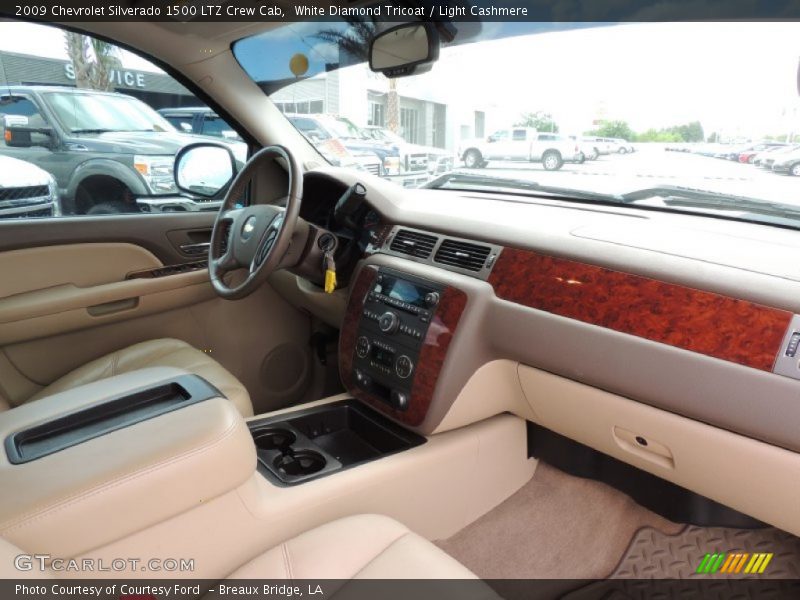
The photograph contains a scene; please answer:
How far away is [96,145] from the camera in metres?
2.29

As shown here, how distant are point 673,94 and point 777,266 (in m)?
0.58

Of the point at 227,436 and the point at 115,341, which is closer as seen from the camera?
the point at 227,436

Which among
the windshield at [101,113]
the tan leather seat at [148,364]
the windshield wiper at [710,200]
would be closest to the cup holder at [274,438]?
the tan leather seat at [148,364]

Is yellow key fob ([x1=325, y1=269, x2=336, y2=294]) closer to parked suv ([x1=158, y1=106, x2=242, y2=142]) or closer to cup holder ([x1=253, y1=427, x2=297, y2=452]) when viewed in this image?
cup holder ([x1=253, y1=427, x2=297, y2=452])

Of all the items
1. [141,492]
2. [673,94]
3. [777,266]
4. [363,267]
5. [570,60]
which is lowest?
[141,492]

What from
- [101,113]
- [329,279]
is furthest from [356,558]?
[101,113]

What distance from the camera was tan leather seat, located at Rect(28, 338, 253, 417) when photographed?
197cm

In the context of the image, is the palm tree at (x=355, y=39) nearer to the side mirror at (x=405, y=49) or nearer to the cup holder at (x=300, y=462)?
the side mirror at (x=405, y=49)

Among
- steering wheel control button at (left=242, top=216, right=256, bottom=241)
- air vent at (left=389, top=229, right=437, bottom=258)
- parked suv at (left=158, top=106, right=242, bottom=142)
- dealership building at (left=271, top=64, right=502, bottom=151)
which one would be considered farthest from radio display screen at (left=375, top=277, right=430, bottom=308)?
parked suv at (left=158, top=106, right=242, bottom=142)

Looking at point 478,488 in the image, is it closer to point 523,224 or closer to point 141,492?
point 523,224

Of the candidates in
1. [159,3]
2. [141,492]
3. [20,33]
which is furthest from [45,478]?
[20,33]

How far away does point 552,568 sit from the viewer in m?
1.73

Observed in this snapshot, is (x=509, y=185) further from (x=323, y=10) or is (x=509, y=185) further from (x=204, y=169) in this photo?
(x=204, y=169)

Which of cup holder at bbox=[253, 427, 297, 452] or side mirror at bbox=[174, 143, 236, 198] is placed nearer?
cup holder at bbox=[253, 427, 297, 452]
